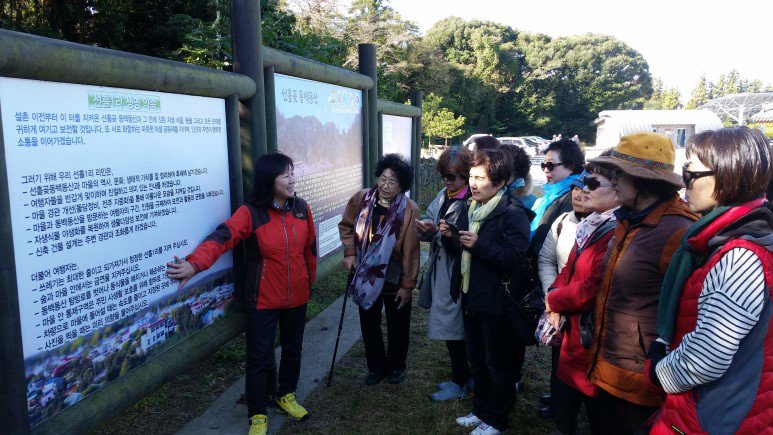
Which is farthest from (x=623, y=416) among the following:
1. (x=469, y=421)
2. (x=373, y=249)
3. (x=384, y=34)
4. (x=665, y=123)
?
(x=665, y=123)

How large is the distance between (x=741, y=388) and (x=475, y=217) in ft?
5.74

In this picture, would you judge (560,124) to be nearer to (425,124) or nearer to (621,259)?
(425,124)

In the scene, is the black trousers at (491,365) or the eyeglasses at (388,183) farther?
the eyeglasses at (388,183)

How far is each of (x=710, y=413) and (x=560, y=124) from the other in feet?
155

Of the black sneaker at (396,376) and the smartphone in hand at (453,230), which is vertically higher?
the smartphone in hand at (453,230)

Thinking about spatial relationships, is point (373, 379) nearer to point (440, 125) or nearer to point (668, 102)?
point (440, 125)

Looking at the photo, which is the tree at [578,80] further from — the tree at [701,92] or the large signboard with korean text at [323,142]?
the large signboard with korean text at [323,142]

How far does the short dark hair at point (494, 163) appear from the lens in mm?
3113

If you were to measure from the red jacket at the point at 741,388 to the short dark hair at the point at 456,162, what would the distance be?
194cm

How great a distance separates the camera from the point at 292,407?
3.41 meters

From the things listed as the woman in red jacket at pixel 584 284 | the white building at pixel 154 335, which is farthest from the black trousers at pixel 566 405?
the white building at pixel 154 335

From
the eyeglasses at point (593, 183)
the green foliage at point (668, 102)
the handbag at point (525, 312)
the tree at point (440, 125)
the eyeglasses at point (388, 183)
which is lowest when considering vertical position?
the handbag at point (525, 312)

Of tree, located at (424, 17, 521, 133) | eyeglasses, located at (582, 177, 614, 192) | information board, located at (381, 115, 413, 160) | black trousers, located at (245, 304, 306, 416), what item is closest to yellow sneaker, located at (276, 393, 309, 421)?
black trousers, located at (245, 304, 306, 416)

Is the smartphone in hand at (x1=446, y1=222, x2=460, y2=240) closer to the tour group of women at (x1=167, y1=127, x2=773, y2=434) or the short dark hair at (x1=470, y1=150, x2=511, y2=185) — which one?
the tour group of women at (x1=167, y1=127, x2=773, y2=434)
